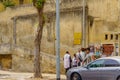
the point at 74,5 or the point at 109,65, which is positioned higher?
the point at 74,5

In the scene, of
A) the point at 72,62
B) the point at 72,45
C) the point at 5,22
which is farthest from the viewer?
the point at 5,22

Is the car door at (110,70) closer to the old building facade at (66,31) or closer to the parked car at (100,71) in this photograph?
the parked car at (100,71)

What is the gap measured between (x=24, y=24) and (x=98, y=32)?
7.47m

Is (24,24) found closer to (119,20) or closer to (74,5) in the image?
(74,5)

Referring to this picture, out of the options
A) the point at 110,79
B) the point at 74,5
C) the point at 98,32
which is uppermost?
the point at 74,5

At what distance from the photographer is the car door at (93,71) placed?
22780 millimetres

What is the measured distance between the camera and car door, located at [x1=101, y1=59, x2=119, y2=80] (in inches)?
856

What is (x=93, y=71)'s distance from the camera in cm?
2298

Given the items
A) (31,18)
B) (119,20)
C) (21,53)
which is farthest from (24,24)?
(119,20)

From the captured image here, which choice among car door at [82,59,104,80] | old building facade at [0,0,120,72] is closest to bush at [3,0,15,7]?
old building facade at [0,0,120,72]

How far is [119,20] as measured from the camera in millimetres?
32219

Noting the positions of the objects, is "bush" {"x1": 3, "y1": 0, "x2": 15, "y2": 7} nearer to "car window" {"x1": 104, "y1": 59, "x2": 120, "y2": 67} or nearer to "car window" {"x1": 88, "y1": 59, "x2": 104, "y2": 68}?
"car window" {"x1": 88, "y1": 59, "x2": 104, "y2": 68}

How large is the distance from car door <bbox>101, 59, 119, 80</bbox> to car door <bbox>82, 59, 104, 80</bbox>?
30cm

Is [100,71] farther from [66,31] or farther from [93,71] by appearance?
[66,31]
